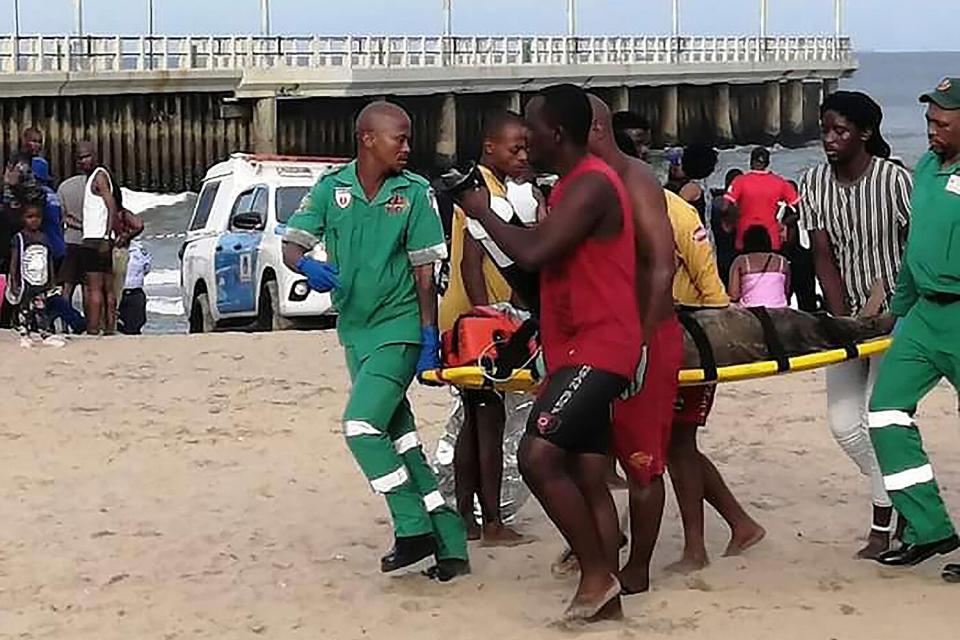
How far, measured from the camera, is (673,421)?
6.72 m

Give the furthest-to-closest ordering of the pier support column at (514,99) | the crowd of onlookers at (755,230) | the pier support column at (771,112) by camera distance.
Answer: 1. the pier support column at (771,112)
2. the pier support column at (514,99)
3. the crowd of onlookers at (755,230)

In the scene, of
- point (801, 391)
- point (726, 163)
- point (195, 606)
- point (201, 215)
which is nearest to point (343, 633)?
point (195, 606)

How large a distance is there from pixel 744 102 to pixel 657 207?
2366 inches

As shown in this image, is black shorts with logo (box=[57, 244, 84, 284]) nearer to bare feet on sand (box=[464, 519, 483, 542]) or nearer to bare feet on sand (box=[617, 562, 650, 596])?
bare feet on sand (box=[464, 519, 483, 542])

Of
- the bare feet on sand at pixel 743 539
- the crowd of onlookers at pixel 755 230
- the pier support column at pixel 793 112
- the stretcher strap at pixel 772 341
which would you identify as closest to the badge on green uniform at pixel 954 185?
the stretcher strap at pixel 772 341

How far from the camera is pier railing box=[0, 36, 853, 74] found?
132 ft

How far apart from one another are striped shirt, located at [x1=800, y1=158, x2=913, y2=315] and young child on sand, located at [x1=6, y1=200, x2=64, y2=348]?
7.93 m

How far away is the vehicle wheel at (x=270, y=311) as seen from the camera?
16.0 m

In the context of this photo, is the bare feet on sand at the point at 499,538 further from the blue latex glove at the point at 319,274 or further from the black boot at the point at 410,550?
the blue latex glove at the point at 319,274

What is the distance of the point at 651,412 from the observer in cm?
615

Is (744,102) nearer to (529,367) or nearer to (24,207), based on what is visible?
(24,207)

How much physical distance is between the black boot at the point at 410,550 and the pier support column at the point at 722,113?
56.5 m

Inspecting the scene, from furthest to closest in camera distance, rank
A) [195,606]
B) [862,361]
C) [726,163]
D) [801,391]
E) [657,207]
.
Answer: [726,163], [801,391], [862,361], [195,606], [657,207]

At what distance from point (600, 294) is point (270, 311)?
1069cm
